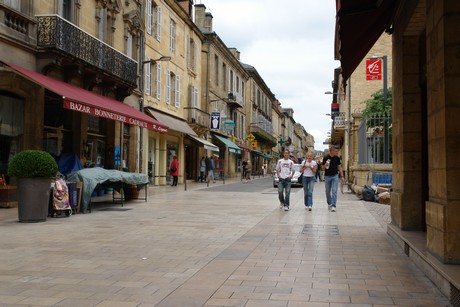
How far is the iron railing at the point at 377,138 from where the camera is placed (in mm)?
15609

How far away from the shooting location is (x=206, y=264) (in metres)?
5.98

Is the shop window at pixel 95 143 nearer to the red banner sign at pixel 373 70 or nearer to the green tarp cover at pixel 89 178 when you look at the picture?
the green tarp cover at pixel 89 178

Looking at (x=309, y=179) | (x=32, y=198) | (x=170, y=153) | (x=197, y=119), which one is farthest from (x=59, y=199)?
(x=197, y=119)

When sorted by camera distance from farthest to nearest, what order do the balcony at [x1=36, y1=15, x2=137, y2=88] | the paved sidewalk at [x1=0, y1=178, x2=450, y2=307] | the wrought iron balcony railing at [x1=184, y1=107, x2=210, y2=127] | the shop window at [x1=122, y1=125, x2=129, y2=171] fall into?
1. the wrought iron balcony railing at [x1=184, y1=107, x2=210, y2=127]
2. the shop window at [x1=122, y1=125, x2=129, y2=171]
3. the balcony at [x1=36, y1=15, x2=137, y2=88]
4. the paved sidewalk at [x1=0, y1=178, x2=450, y2=307]

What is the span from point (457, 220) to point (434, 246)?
1.77 feet

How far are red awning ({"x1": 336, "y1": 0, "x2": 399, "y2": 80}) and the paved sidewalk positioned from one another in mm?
3021

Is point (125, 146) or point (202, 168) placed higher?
point (125, 146)

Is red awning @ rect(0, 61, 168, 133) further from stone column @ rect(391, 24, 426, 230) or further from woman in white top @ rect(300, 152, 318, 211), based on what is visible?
stone column @ rect(391, 24, 426, 230)

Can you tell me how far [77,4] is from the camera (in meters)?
17.0

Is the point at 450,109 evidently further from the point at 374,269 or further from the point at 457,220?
the point at 374,269

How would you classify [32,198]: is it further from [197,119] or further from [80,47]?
[197,119]

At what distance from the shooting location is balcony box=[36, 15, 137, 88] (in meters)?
14.4

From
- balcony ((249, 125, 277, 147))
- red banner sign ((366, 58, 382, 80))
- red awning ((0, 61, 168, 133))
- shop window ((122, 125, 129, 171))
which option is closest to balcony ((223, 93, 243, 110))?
balcony ((249, 125, 277, 147))

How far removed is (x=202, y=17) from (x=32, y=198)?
31.9 metres
